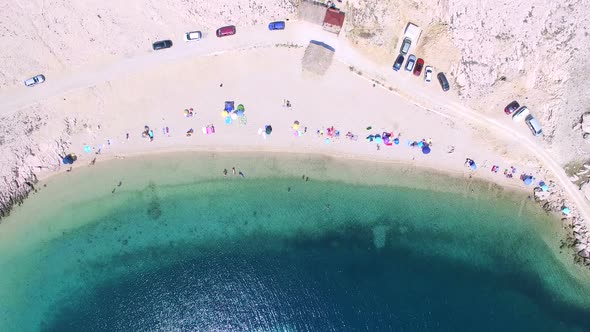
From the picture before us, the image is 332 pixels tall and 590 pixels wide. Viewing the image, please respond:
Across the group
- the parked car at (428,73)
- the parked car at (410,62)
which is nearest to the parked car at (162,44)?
the parked car at (410,62)

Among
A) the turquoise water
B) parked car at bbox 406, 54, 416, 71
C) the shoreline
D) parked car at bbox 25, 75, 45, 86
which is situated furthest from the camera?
the turquoise water

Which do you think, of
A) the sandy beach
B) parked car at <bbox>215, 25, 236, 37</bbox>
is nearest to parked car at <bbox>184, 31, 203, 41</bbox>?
the sandy beach

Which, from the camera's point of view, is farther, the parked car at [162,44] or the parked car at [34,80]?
the parked car at [162,44]

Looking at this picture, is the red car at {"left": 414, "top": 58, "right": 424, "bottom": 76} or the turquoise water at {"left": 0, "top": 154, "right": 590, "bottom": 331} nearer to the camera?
the red car at {"left": 414, "top": 58, "right": 424, "bottom": 76}

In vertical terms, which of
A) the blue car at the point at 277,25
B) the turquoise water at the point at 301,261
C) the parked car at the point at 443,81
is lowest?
the turquoise water at the point at 301,261

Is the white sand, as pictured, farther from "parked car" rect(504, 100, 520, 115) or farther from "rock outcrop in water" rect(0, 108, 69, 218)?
"parked car" rect(504, 100, 520, 115)

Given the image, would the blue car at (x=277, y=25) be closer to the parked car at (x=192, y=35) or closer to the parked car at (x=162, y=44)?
the parked car at (x=192, y=35)

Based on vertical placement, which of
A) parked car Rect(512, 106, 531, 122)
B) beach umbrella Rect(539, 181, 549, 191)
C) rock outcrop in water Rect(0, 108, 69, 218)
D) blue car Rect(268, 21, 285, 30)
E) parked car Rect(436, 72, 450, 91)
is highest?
blue car Rect(268, 21, 285, 30)
